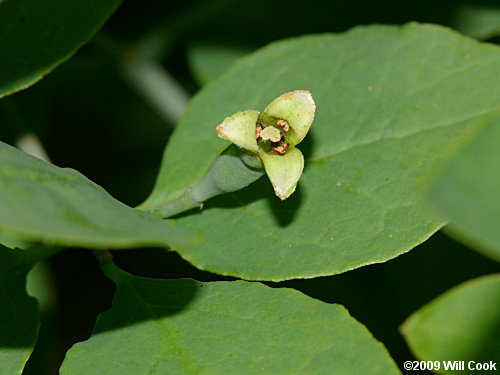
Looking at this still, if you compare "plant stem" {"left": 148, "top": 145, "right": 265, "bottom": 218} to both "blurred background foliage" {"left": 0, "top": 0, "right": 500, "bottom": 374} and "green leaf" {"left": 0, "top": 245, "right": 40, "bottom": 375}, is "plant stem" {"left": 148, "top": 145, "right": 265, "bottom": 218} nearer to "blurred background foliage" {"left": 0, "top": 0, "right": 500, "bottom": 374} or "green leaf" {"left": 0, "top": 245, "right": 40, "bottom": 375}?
"green leaf" {"left": 0, "top": 245, "right": 40, "bottom": 375}

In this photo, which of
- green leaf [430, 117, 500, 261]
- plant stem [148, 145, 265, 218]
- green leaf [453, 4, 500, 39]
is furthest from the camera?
green leaf [453, 4, 500, 39]

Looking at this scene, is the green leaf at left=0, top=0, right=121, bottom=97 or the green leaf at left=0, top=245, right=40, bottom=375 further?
the green leaf at left=0, top=0, right=121, bottom=97

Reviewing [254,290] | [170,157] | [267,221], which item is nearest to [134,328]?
[254,290]

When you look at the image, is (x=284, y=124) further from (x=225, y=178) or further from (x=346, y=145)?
(x=346, y=145)

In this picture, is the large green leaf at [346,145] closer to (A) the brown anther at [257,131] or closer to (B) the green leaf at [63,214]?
(A) the brown anther at [257,131]

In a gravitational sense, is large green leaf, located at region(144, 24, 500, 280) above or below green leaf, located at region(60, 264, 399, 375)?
above

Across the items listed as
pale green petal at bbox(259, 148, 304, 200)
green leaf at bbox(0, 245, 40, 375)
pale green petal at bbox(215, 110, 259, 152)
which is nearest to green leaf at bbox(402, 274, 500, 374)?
pale green petal at bbox(259, 148, 304, 200)
